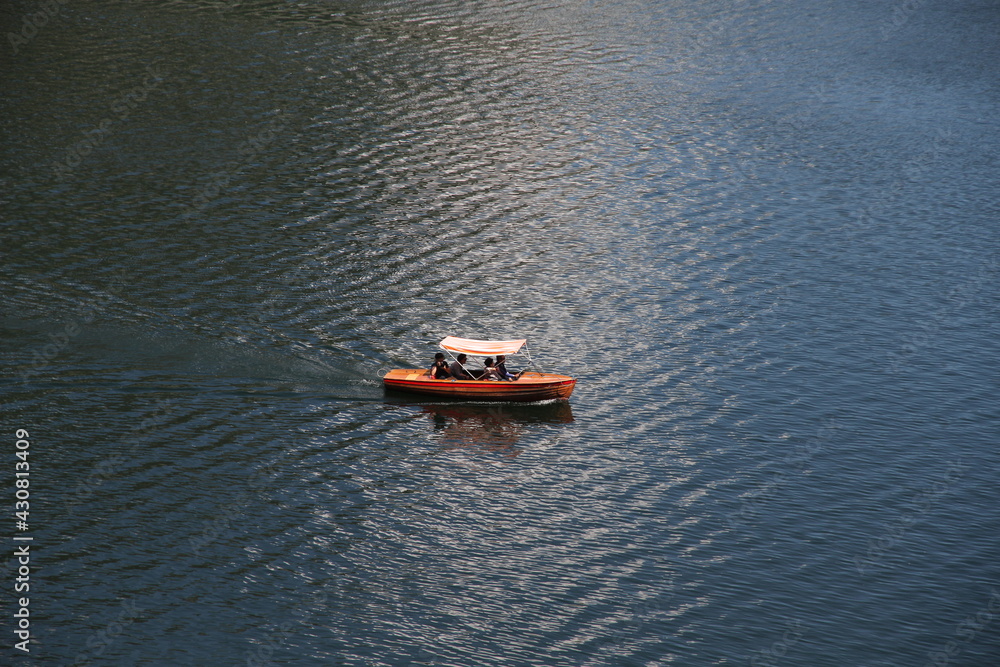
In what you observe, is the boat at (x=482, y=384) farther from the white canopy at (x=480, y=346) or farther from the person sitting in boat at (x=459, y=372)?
the person sitting in boat at (x=459, y=372)

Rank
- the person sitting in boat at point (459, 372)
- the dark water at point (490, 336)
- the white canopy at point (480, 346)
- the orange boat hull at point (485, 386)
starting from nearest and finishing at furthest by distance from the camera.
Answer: the dark water at point (490, 336)
the orange boat hull at point (485, 386)
the person sitting in boat at point (459, 372)
the white canopy at point (480, 346)

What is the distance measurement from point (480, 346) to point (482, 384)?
2162mm

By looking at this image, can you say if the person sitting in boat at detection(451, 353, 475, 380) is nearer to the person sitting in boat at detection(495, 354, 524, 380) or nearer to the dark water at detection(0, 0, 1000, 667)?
the person sitting in boat at detection(495, 354, 524, 380)

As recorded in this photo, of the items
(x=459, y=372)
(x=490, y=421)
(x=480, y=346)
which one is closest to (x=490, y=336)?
(x=480, y=346)

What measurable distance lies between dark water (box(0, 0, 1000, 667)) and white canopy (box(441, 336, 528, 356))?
2666mm

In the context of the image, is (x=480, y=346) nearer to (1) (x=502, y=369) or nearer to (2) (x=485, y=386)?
(1) (x=502, y=369)

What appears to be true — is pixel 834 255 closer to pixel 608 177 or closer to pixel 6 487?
pixel 608 177

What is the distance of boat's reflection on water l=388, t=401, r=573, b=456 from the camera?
45375 millimetres

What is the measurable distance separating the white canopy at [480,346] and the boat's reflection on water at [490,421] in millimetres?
2717

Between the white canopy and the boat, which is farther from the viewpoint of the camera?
the white canopy

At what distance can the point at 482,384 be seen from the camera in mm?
47906

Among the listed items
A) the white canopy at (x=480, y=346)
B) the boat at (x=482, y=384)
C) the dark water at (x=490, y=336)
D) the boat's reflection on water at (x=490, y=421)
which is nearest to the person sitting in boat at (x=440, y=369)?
the boat at (x=482, y=384)

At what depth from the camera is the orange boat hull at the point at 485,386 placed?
155 feet

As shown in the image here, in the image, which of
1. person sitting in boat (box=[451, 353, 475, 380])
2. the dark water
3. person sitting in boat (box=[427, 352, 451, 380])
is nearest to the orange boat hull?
person sitting in boat (box=[427, 352, 451, 380])
